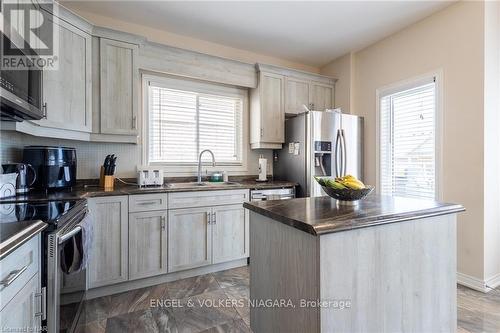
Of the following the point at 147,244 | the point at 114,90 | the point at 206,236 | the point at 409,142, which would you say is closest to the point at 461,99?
the point at 409,142

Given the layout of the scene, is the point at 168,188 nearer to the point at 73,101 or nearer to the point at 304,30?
the point at 73,101

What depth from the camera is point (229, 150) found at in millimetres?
3527

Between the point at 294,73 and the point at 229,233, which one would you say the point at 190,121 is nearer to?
the point at 229,233

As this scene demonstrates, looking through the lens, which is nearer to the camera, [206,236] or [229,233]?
[206,236]

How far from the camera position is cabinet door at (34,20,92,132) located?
6.84ft

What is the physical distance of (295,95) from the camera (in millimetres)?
3594

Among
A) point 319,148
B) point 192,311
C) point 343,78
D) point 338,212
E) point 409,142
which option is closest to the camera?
point 338,212

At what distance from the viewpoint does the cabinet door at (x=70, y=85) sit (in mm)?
2086

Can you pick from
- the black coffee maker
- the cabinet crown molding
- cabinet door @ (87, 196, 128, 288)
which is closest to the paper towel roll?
the cabinet crown molding

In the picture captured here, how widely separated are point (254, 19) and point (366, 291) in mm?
2820

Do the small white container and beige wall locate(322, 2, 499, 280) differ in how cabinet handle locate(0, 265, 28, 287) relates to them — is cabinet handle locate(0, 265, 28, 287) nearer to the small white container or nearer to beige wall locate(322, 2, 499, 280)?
the small white container

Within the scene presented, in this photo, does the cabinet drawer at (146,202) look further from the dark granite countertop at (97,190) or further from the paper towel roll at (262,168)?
the paper towel roll at (262,168)

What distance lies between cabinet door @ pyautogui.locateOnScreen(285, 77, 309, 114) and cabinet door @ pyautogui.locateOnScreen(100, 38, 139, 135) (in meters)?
1.96

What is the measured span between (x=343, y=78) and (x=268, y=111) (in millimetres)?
1356
